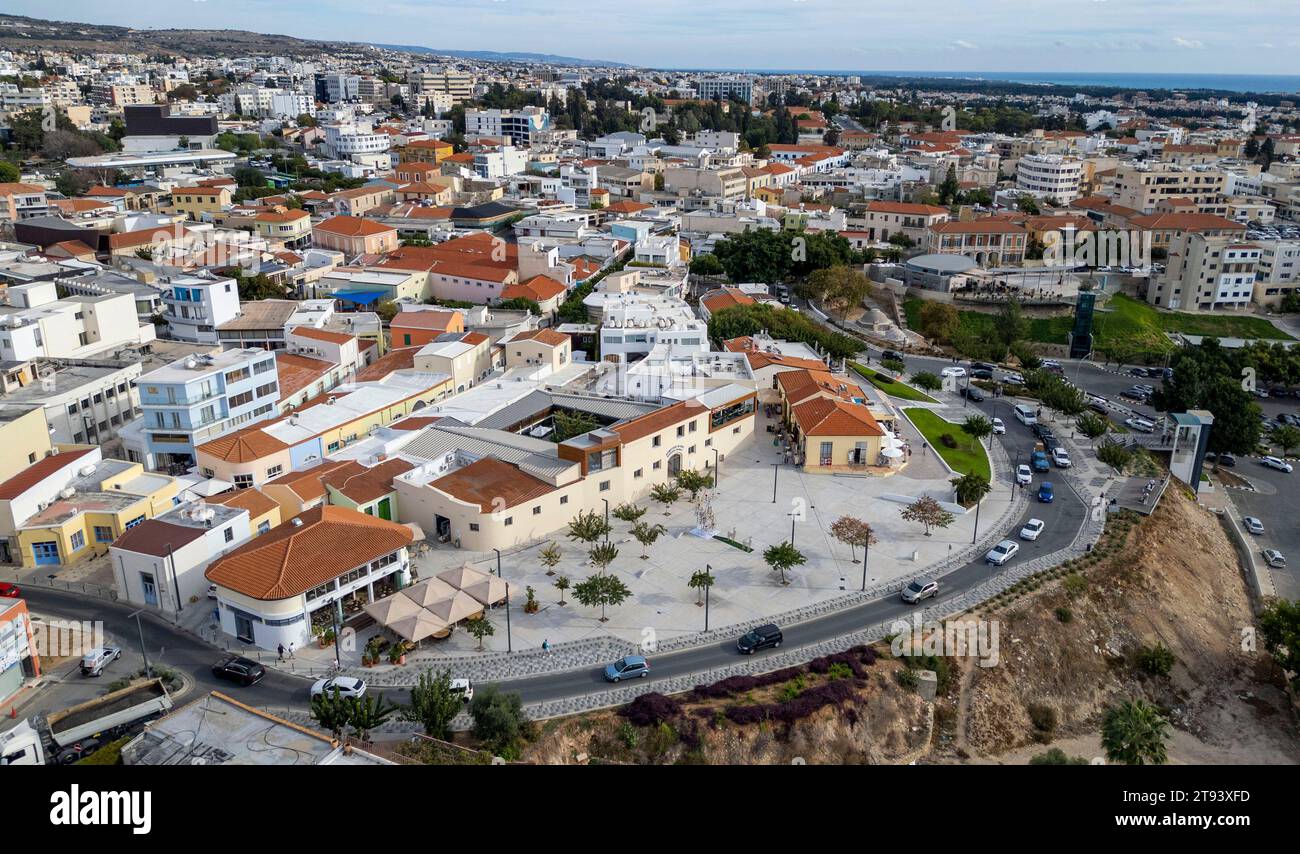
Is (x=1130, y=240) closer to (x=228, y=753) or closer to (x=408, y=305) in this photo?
(x=408, y=305)

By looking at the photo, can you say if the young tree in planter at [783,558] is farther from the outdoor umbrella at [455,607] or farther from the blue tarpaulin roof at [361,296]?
the blue tarpaulin roof at [361,296]

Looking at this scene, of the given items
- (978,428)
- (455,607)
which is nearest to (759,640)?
(455,607)

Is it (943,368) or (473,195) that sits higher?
(473,195)

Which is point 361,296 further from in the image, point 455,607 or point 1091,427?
point 1091,427

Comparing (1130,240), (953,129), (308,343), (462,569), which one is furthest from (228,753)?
(953,129)

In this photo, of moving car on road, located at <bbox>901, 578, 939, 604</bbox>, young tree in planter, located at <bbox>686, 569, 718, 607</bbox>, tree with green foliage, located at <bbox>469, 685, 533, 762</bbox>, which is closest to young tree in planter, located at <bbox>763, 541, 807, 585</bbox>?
young tree in planter, located at <bbox>686, 569, 718, 607</bbox>

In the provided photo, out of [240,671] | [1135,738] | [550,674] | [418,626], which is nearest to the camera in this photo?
[1135,738]
